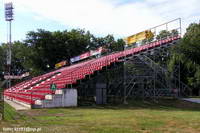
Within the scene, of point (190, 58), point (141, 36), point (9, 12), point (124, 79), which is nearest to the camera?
point (124, 79)

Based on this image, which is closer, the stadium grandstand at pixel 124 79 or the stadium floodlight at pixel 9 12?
the stadium grandstand at pixel 124 79

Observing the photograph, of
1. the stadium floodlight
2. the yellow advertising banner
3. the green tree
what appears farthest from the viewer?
the green tree

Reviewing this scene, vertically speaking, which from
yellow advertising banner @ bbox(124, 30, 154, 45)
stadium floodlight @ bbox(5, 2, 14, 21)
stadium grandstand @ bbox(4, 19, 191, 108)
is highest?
stadium floodlight @ bbox(5, 2, 14, 21)

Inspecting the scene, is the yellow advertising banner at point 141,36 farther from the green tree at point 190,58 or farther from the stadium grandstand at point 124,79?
the green tree at point 190,58

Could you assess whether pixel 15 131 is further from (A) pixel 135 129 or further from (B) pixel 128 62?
(B) pixel 128 62

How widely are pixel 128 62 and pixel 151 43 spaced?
384 centimetres

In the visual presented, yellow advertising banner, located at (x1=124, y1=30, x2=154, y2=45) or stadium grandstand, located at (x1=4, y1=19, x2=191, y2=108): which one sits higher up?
yellow advertising banner, located at (x1=124, y1=30, x2=154, y2=45)

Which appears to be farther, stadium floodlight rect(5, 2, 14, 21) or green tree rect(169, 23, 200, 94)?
green tree rect(169, 23, 200, 94)

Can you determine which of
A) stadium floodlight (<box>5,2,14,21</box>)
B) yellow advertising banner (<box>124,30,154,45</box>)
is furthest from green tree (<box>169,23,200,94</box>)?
stadium floodlight (<box>5,2,14,21</box>)

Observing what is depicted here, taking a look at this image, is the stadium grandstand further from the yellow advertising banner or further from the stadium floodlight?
the stadium floodlight

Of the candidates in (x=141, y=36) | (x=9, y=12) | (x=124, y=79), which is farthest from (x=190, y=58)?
(x=9, y=12)

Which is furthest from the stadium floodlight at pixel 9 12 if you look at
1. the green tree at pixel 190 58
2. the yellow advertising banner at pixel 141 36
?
the green tree at pixel 190 58

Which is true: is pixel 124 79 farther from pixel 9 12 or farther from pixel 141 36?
pixel 9 12

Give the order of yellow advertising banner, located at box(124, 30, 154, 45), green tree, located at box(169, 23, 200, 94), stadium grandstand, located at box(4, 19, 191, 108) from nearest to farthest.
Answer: stadium grandstand, located at box(4, 19, 191, 108), yellow advertising banner, located at box(124, 30, 154, 45), green tree, located at box(169, 23, 200, 94)
